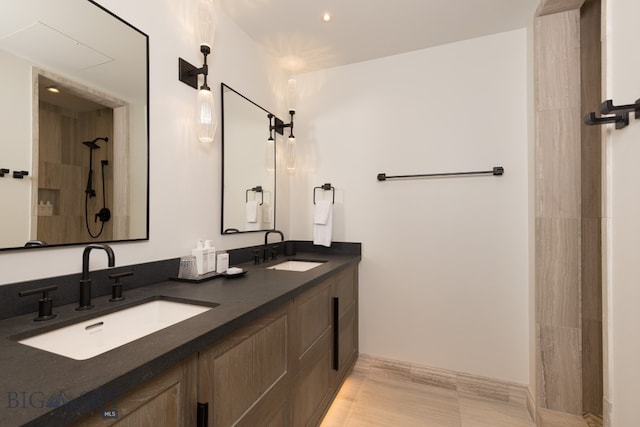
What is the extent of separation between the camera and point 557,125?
1660mm

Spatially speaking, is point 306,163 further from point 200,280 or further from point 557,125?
point 557,125

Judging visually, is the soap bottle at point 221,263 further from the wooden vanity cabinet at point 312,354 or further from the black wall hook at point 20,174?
the black wall hook at point 20,174

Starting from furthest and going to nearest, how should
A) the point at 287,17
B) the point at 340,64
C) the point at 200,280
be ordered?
the point at 340,64
the point at 287,17
the point at 200,280

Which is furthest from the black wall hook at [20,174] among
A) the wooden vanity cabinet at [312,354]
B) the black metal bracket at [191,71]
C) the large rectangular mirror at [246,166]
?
the wooden vanity cabinet at [312,354]

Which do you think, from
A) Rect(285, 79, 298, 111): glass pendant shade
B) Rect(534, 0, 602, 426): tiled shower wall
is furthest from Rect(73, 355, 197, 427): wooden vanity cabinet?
Rect(285, 79, 298, 111): glass pendant shade

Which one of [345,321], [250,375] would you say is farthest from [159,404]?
[345,321]

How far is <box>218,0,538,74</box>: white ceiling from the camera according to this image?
1.74 metres

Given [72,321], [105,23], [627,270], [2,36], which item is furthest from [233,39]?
[627,270]

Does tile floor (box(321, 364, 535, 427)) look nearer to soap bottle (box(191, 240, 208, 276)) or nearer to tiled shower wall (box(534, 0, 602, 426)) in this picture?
tiled shower wall (box(534, 0, 602, 426))

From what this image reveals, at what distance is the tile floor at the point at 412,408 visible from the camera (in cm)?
172

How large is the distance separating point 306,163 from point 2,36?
1819 mm

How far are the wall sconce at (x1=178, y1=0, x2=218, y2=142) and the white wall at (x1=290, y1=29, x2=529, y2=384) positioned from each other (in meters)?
1.10

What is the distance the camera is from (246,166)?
2.00m

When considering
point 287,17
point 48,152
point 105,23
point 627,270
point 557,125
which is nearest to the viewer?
point 627,270
